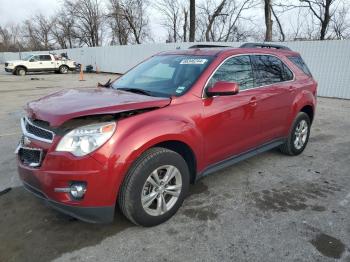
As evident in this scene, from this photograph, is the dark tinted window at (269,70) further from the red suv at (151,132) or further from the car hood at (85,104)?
the car hood at (85,104)

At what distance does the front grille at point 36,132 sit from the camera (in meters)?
2.91

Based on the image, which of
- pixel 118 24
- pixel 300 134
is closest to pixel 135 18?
pixel 118 24

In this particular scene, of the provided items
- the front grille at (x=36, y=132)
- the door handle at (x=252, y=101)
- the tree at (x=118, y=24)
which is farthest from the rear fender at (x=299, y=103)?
the tree at (x=118, y=24)

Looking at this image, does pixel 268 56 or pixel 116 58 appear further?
pixel 116 58

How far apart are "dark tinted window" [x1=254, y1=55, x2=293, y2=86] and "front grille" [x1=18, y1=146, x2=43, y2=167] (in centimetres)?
289

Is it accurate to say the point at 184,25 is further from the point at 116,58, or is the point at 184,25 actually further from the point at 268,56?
the point at 268,56

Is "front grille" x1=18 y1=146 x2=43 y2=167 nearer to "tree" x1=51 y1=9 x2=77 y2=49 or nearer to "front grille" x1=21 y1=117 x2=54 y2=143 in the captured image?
"front grille" x1=21 y1=117 x2=54 y2=143

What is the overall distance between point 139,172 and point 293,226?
5.55ft

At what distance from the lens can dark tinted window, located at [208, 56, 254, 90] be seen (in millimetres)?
3897

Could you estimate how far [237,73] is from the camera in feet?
13.7

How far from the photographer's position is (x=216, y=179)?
14.8 ft

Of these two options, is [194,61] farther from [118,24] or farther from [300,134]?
[118,24]

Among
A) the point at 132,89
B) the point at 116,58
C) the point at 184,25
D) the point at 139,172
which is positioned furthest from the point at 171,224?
the point at 184,25

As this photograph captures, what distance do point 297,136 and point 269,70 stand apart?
144 centimetres
